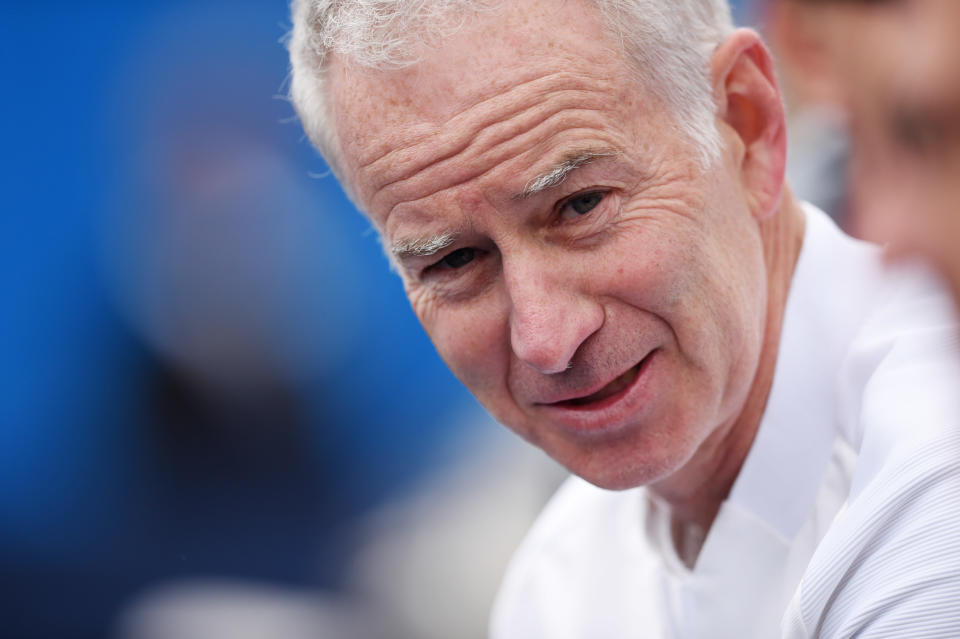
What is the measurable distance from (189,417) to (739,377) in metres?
2.69

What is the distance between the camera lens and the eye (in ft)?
6.85

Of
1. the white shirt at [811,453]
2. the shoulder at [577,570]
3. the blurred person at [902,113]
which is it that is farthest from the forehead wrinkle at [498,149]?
the blurred person at [902,113]

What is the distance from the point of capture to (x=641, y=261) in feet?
6.36

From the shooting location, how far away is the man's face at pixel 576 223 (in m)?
1.91

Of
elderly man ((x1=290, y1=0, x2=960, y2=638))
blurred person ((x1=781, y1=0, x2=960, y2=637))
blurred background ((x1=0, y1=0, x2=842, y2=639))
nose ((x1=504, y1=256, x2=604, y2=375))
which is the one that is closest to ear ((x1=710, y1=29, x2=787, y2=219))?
elderly man ((x1=290, y1=0, x2=960, y2=638))

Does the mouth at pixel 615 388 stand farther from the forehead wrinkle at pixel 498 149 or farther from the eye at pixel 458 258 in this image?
the forehead wrinkle at pixel 498 149

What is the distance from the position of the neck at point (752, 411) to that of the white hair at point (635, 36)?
1.00 ft

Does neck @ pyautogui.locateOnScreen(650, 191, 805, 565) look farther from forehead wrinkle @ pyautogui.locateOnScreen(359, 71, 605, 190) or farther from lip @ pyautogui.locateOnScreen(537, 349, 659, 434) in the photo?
forehead wrinkle @ pyautogui.locateOnScreen(359, 71, 605, 190)


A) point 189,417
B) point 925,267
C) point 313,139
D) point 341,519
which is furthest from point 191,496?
point 925,267

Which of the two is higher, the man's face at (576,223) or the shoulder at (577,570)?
the man's face at (576,223)

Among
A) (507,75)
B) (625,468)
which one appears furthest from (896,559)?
(507,75)

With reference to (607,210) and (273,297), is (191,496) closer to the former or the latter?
(273,297)

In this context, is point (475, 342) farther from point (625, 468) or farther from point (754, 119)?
point (754, 119)

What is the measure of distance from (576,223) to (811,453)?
2.14 ft
